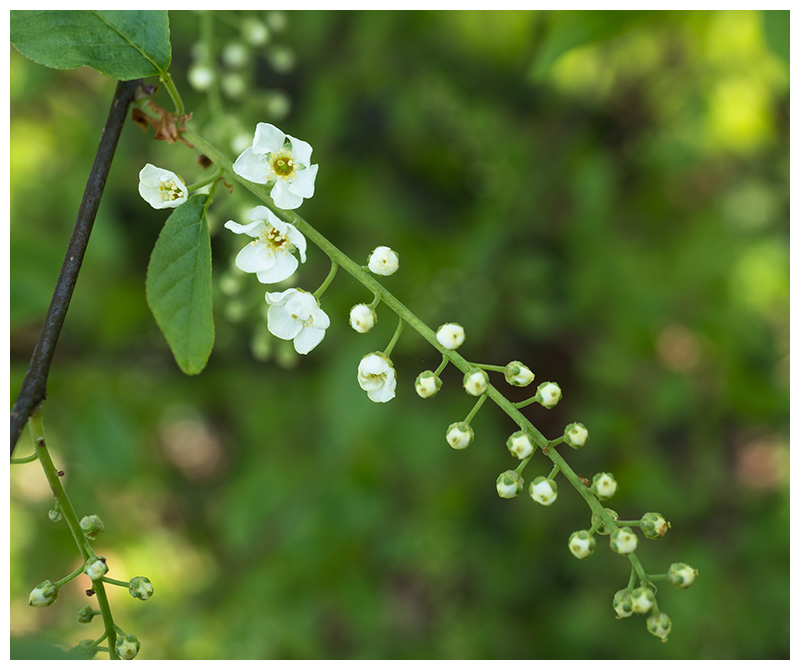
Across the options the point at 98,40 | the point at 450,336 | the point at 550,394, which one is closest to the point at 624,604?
the point at 550,394

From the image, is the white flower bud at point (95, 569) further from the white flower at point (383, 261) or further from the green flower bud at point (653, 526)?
the green flower bud at point (653, 526)

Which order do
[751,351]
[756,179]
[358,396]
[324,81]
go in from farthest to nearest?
[756,179]
[751,351]
[324,81]
[358,396]

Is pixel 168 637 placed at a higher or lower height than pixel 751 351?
lower

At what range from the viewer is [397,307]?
4.83 ft

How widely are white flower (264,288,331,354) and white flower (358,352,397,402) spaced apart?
0.12 m

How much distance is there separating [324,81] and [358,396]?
2014 millimetres

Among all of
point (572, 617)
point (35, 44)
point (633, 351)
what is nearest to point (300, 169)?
point (35, 44)

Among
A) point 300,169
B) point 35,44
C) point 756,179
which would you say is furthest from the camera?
point 756,179

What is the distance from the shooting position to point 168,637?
4926 millimetres

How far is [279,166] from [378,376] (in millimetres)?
524

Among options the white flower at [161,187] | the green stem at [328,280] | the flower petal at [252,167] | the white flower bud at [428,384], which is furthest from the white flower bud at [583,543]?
the white flower at [161,187]

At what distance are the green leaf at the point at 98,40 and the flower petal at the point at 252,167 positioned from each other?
0.36 metres

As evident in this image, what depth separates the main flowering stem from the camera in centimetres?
146

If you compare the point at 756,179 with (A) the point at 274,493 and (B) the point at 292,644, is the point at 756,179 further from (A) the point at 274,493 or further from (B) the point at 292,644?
(B) the point at 292,644
